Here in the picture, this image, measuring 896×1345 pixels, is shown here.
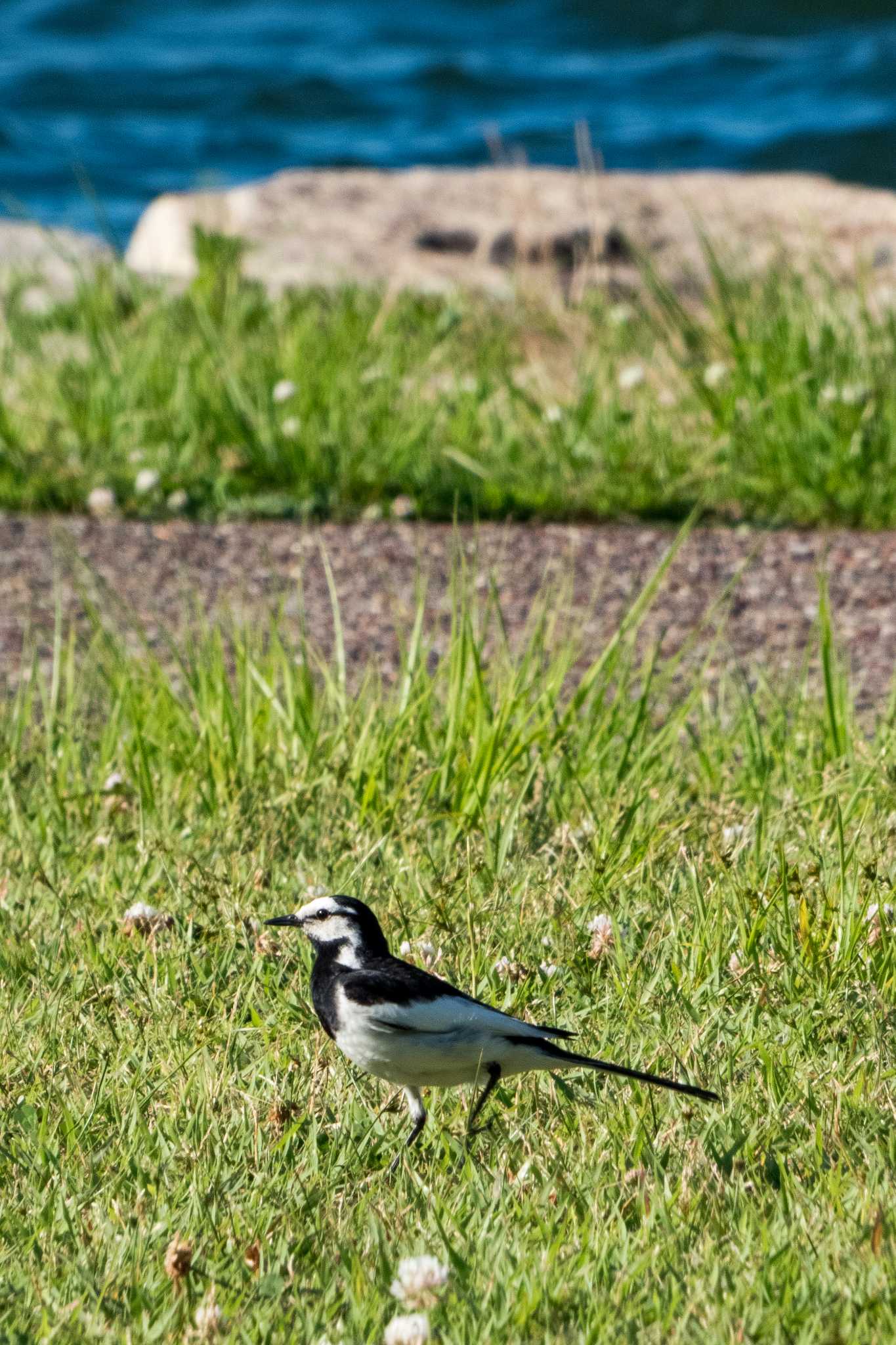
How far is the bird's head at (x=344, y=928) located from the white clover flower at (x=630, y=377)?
437 centimetres

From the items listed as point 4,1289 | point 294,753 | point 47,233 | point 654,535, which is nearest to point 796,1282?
point 4,1289

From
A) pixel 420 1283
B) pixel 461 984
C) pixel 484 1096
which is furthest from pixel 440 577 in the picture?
pixel 420 1283

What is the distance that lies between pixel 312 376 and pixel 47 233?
1.80 metres

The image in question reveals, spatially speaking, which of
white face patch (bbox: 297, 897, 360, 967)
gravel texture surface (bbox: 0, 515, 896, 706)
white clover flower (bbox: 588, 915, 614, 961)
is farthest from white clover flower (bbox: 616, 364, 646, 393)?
white face patch (bbox: 297, 897, 360, 967)

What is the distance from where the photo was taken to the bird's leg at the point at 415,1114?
9.07 feet

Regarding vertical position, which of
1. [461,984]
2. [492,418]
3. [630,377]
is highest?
[630,377]

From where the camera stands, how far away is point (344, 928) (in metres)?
2.84

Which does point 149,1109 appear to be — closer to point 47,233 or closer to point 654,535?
point 654,535

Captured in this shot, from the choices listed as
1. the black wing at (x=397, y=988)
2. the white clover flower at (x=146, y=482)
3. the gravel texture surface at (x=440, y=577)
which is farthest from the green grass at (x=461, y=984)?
the white clover flower at (x=146, y=482)

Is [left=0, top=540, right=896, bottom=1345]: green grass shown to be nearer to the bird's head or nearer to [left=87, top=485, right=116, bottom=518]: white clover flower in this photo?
the bird's head

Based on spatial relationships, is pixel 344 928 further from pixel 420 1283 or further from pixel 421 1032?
pixel 420 1283

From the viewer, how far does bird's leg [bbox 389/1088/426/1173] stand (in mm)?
2764

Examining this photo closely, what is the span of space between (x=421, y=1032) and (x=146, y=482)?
4.02 meters

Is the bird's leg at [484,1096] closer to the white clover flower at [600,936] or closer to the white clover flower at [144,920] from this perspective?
the white clover flower at [600,936]
